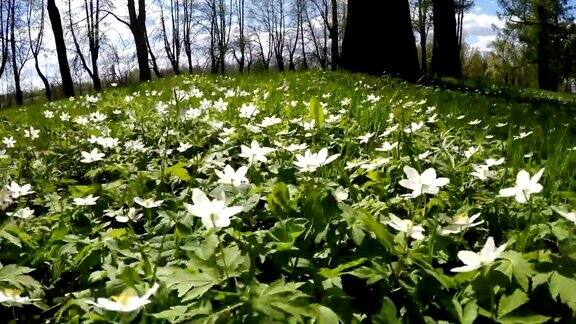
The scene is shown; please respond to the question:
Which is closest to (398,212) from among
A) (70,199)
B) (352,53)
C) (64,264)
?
(64,264)

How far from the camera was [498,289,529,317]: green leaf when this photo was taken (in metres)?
1.04

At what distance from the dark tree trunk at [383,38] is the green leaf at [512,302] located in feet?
27.7

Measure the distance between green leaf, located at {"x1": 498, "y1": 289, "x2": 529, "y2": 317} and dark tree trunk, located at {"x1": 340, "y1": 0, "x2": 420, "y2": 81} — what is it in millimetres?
8448

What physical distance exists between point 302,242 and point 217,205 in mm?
354

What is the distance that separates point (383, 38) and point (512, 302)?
883 centimetres

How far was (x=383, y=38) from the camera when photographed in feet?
30.8

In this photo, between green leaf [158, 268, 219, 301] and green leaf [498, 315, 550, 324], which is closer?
green leaf [498, 315, 550, 324]

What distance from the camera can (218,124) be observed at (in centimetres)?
289

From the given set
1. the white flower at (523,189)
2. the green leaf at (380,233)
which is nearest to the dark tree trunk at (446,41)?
the white flower at (523,189)

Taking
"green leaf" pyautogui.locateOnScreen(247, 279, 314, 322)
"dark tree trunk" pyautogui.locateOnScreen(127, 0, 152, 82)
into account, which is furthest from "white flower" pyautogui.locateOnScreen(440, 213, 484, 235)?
"dark tree trunk" pyautogui.locateOnScreen(127, 0, 152, 82)

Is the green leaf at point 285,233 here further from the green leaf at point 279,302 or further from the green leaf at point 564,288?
the green leaf at point 564,288

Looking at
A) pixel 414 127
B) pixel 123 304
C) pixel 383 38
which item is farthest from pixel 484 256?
pixel 383 38

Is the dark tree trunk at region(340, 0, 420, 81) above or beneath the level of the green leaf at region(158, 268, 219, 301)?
above

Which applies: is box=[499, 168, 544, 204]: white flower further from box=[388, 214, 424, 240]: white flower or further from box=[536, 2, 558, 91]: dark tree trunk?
box=[536, 2, 558, 91]: dark tree trunk
